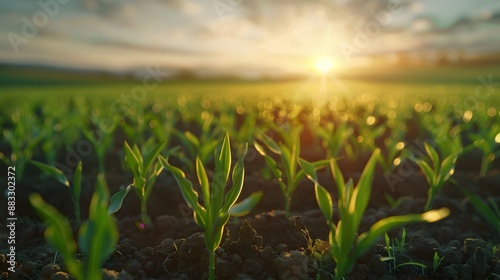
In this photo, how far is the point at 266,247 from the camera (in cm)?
209

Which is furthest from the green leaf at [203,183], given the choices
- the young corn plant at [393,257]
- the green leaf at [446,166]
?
the green leaf at [446,166]

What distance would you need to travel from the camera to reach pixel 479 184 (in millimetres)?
4590

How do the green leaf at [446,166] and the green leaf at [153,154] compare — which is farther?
the green leaf at [446,166]

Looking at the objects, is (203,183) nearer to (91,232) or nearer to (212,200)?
(212,200)

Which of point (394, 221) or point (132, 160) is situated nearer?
point (394, 221)

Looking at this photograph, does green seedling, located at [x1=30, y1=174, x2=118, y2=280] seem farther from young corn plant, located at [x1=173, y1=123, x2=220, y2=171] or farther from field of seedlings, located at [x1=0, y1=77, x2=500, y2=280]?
young corn plant, located at [x1=173, y1=123, x2=220, y2=171]

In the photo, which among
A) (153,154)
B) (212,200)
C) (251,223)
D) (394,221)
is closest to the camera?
(394,221)

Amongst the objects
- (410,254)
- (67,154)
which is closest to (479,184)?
(410,254)

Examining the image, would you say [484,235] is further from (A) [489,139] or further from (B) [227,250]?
(B) [227,250]

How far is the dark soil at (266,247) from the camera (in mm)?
2023

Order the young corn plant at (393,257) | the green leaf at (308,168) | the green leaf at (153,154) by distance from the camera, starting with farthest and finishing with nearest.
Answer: the green leaf at (153,154) → the young corn plant at (393,257) → the green leaf at (308,168)

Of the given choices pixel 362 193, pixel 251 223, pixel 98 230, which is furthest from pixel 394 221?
pixel 251 223

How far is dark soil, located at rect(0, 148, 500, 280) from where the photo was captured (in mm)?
2023

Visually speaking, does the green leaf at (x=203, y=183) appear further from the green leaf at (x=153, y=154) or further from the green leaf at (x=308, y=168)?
the green leaf at (x=153, y=154)
